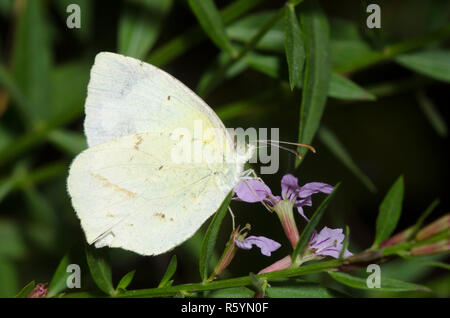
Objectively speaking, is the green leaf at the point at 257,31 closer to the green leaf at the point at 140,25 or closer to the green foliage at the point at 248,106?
the green foliage at the point at 248,106

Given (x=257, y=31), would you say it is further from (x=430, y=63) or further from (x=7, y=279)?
(x=7, y=279)

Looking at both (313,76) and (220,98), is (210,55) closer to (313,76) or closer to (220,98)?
(220,98)

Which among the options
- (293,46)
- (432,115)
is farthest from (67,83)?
(432,115)

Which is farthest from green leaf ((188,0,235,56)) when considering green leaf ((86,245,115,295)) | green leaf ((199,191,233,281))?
green leaf ((86,245,115,295))

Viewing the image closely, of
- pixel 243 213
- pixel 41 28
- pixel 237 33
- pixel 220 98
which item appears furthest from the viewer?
pixel 220 98

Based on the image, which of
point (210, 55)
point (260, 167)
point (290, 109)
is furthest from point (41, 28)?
point (260, 167)

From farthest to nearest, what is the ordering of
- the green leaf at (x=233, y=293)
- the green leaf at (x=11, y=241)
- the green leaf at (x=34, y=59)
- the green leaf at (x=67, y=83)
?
1. the green leaf at (x=67, y=83)
2. the green leaf at (x=11, y=241)
3. the green leaf at (x=34, y=59)
4. the green leaf at (x=233, y=293)

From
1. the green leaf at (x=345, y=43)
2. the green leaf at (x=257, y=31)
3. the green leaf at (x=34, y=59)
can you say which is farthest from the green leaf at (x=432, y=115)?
the green leaf at (x=34, y=59)
